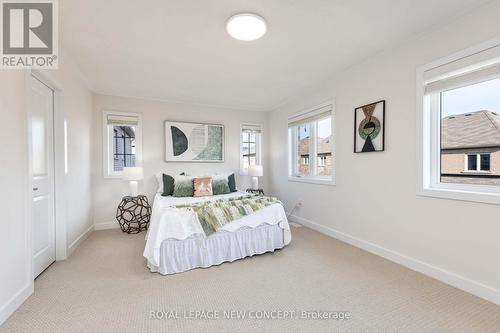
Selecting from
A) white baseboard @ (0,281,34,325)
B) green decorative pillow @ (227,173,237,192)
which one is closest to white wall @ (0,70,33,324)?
white baseboard @ (0,281,34,325)

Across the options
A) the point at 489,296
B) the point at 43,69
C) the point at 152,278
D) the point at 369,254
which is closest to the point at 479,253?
the point at 489,296

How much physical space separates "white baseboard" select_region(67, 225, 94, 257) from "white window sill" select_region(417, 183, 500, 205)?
410cm

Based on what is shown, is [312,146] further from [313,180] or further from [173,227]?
[173,227]

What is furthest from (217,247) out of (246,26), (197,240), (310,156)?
(310,156)

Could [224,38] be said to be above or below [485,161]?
above

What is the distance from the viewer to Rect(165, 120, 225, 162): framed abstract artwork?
14.2 feet

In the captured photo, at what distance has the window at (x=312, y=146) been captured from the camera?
362cm

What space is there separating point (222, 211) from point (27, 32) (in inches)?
96.4

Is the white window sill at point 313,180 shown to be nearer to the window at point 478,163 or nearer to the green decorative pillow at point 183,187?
the window at point 478,163

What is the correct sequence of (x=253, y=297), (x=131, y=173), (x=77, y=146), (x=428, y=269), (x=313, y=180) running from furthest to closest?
(x=313, y=180), (x=131, y=173), (x=77, y=146), (x=428, y=269), (x=253, y=297)

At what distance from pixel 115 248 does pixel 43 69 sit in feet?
7.28

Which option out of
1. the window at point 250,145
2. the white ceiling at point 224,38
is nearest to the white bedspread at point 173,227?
the white ceiling at point 224,38

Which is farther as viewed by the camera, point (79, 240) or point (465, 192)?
point (79, 240)

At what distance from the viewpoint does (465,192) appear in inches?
78.0
